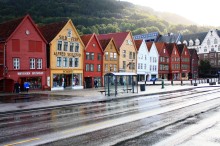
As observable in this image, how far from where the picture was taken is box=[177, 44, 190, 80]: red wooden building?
98.2 metres

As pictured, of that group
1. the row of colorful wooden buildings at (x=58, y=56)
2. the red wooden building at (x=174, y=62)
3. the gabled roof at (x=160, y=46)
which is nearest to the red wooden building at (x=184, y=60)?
the red wooden building at (x=174, y=62)

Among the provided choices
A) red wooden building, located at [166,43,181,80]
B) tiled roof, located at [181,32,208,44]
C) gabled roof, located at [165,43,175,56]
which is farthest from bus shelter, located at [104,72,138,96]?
tiled roof, located at [181,32,208,44]

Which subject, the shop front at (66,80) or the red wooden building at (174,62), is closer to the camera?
the shop front at (66,80)

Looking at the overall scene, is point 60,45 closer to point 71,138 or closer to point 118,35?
point 118,35

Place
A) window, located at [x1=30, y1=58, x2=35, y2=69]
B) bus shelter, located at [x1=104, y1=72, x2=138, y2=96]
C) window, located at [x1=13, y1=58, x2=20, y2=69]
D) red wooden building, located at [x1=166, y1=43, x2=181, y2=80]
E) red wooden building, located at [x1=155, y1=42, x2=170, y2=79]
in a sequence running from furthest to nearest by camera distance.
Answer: red wooden building, located at [x1=166, y1=43, x2=181, y2=80] → red wooden building, located at [x1=155, y1=42, x2=170, y2=79] → window, located at [x1=30, y1=58, x2=35, y2=69] → window, located at [x1=13, y1=58, x2=20, y2=69] → bus shelter, located at [x1=104, y1=72, x2=138, y2=96]

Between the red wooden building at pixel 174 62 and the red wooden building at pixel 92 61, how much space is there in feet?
123

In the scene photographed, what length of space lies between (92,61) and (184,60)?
5022 centimetres

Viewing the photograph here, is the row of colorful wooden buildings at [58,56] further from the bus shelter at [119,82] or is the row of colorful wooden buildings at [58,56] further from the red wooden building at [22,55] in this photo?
the bus shelter at [119,82]

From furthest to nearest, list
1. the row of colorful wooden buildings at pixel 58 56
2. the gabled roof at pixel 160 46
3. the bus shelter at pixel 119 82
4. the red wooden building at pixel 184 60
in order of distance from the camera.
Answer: the red wooden building at pixel 184 60 < the gabled roof at pixel 160 46 < the row of colorful wooden buildings at pixel 58 56 < the bus shelter at pixel 119 82

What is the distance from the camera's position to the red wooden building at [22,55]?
42562 millimetres

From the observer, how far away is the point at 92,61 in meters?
59.0

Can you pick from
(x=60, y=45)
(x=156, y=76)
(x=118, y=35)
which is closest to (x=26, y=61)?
(x=60, y=45)

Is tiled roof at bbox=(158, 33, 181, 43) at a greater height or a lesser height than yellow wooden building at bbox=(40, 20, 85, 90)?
greater

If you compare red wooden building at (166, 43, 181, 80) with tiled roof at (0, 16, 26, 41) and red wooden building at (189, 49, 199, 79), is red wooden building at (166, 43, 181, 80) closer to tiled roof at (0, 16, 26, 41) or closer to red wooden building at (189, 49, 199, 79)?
red wooden building at (189, 49, 199, 79)
